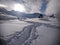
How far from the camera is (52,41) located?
1738 mm

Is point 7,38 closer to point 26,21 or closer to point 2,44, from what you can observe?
point 2,44

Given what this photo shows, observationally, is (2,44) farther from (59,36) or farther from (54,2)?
(54,2)

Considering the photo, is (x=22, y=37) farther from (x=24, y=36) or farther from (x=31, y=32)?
(x=31, y=32)

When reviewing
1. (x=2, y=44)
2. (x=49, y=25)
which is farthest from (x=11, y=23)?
(x=49, y=25)

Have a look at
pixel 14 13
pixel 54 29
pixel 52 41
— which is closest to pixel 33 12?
pixel 14 13

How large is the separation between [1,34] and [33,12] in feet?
1.96

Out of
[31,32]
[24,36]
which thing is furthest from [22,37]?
[31,32]

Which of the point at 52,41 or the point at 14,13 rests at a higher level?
the point at 14,13

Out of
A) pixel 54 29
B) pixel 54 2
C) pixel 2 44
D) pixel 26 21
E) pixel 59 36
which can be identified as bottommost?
pixel 2 44

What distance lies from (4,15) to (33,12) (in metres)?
0.45

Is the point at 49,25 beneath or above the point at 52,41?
above

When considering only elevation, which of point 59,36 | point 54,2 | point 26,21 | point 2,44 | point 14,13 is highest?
point 54,2

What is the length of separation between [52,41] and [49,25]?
0.24 metres

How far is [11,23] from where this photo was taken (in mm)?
1786
